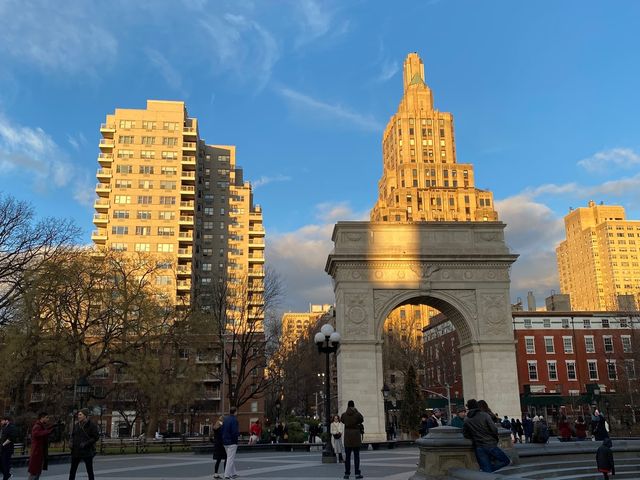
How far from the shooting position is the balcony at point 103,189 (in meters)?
82.0

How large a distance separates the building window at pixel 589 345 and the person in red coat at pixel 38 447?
205 ft

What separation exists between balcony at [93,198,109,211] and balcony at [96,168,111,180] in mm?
3167

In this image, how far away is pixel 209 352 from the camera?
137 ft

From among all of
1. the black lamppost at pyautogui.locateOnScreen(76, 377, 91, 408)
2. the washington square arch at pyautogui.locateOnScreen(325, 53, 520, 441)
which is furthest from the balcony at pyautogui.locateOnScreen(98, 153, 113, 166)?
Result: the black lamppost at pyautogui.locateOnScreen(76, 377, 91, 408)

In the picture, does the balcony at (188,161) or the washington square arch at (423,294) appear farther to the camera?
the balcony at (188,161)

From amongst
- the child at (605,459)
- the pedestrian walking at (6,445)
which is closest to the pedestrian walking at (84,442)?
the pedestrian walking at (6,445)

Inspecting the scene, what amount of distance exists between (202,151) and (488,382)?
70.4 meters

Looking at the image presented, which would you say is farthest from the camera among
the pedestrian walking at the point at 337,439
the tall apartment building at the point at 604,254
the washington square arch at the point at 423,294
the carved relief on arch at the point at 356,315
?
the tall apartment building at the point at 604,254

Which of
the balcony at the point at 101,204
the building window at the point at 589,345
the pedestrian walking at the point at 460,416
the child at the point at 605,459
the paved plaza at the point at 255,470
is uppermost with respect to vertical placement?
the balcony at the point at 101,204

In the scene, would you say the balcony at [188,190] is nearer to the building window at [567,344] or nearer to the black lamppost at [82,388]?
the building window at [567,344]

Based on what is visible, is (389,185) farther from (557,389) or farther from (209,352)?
(209,352)

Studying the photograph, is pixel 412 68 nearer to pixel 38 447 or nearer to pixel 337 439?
pixel 337 439

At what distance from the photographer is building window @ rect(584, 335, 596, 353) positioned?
64.6 meters

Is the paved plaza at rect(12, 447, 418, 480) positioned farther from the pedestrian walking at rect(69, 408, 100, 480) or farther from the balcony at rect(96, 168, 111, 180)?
the balcony at rect(96, 168, 111, 180)
